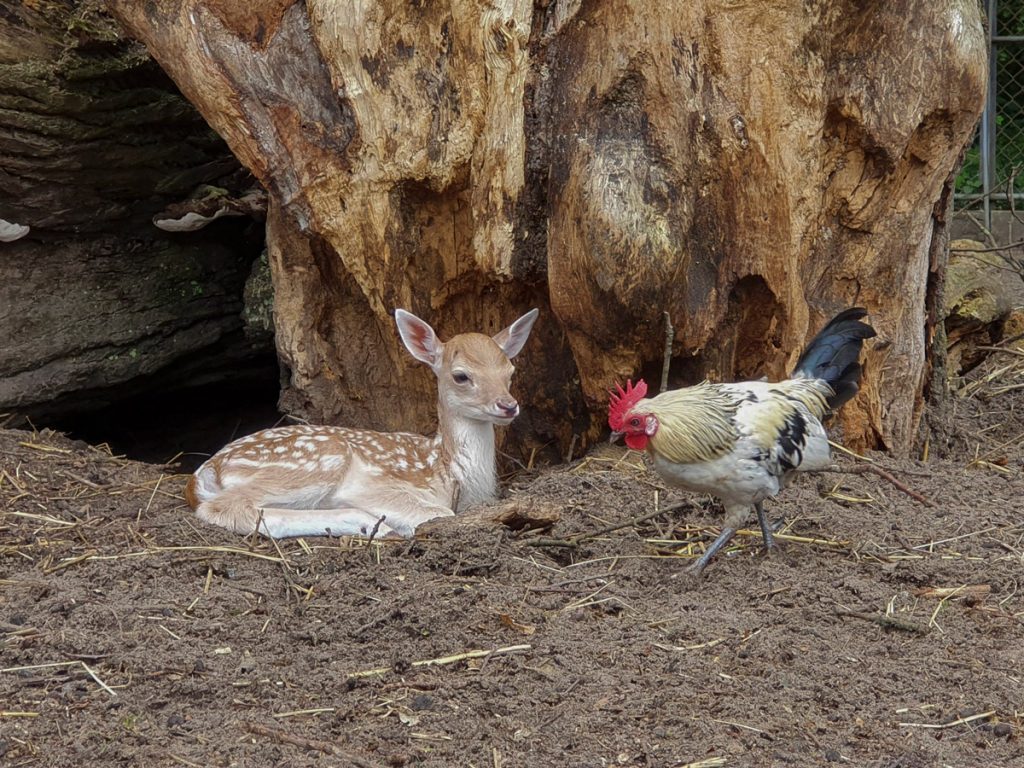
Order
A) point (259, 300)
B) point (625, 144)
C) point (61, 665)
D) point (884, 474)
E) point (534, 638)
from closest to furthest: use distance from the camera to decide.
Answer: point (61, 665)
point (534, 638)
point (625, 144)
point (884, 474)
point (259, 300)

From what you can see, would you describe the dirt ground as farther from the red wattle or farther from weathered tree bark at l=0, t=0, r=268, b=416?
weathered tree bark at l=0, t=0, r=268, b=416

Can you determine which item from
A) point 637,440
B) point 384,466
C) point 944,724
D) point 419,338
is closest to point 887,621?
point 944,724

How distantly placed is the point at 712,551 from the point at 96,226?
15.3 ft

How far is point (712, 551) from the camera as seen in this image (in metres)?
5.08

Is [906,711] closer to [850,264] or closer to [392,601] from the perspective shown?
[392,601]

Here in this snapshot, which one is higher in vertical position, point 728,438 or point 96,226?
point 96,226

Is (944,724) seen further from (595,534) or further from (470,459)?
(470,459)

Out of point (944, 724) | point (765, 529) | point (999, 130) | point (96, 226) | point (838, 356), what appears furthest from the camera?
point (999, 130)

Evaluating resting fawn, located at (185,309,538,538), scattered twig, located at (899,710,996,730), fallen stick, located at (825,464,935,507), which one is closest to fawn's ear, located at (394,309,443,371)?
resting fawn, located at (185,309,538,538)

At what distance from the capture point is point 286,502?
6047mm

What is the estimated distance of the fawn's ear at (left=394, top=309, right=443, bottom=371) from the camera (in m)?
6.35

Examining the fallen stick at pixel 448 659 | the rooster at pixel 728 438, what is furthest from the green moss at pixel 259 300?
the fallen stick at pixel 448 659

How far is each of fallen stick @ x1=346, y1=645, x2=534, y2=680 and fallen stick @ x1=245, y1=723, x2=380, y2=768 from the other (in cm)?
42

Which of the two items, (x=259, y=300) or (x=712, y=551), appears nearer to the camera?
(x=712, y=551)
